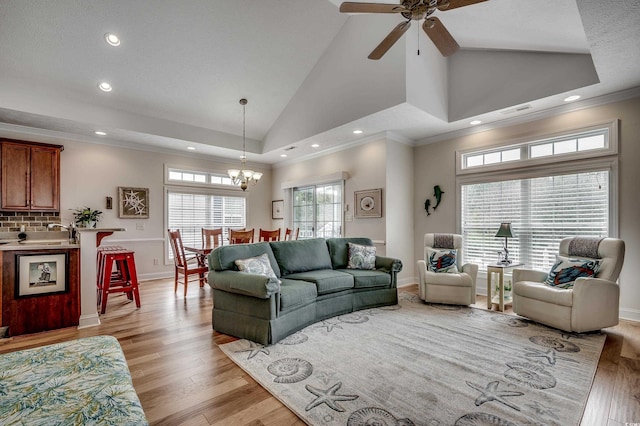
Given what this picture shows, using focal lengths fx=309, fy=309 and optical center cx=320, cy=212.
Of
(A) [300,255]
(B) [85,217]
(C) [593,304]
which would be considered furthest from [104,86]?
(C) [593,304]

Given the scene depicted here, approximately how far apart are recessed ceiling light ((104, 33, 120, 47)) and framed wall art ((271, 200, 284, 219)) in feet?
14.9

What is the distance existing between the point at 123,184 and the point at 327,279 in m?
4.70

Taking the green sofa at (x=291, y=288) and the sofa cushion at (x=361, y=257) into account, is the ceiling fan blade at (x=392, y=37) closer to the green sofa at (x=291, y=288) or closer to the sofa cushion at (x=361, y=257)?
the green sofa at (x=291, y=288)

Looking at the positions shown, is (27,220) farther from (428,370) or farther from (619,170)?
(619,170)

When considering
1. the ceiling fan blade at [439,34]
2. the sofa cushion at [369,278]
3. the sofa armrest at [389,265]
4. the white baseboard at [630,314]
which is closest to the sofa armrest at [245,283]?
the sofa cushion at [369,278]

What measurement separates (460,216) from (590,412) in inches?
143

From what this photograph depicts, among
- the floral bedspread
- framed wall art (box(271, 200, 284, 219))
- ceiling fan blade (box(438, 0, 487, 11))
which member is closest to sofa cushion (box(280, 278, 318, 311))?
the floral bedspread

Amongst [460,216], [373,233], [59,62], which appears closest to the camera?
[59,62]

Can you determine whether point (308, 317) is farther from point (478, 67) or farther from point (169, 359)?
point (478, 67)

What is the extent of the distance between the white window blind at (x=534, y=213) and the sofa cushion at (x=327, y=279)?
2.61 m

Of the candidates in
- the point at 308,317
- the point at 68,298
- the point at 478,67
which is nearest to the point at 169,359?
the point at 308,317

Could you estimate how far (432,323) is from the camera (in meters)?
3.60

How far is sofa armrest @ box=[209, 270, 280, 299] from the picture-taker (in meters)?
2.91

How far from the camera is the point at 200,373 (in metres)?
2.46
